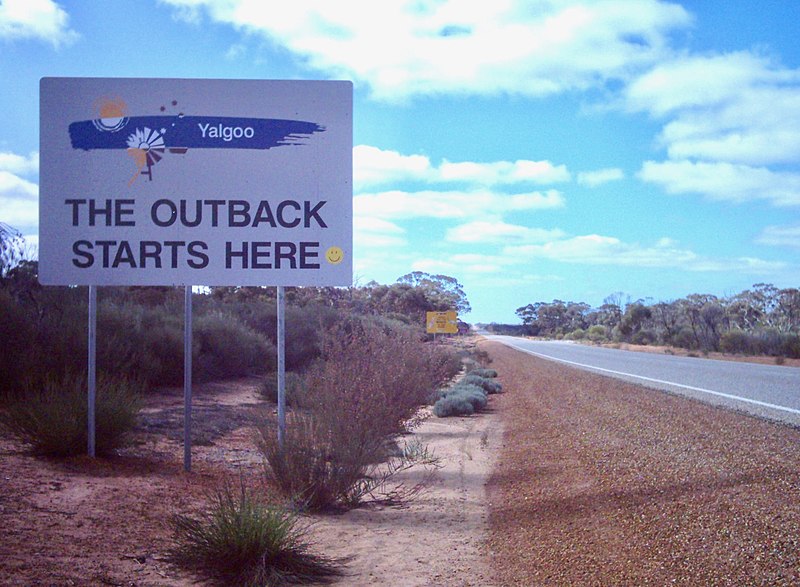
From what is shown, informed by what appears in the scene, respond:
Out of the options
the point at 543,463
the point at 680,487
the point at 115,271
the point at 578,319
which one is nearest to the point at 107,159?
the point at 115,271

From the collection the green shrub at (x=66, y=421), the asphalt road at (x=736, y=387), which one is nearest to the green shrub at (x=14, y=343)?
the green shrub at (x=66, y=421)

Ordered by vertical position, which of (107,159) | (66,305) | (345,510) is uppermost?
Answer: (107,159)

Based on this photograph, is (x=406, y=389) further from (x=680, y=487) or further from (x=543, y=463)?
(x=680, y=487)

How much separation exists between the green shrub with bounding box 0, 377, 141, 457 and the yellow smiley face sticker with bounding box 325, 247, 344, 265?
10.6 feet

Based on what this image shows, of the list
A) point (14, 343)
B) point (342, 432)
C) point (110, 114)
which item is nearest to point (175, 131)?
point (110, 114)

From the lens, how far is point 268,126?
905 centimetres

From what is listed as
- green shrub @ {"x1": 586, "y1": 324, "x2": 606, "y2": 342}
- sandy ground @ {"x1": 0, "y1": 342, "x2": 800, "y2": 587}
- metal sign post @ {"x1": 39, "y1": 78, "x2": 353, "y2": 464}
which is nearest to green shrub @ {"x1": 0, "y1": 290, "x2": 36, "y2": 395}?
sandy ground @ {"x1": 0, "y1": 342, "x2": 800, "y2": 587}

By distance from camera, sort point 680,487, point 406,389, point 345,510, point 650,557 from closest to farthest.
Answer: point 650,557
point 680,487
point 345,510
point 406,389

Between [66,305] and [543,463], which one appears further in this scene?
[66,305]

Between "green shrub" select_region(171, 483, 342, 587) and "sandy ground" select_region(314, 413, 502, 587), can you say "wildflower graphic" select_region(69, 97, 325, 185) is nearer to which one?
"sandy ground" select_region(314, 413, 502, 587)

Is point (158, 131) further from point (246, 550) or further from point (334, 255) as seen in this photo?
point (246, 550)

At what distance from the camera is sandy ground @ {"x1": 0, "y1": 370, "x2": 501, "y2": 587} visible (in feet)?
17.3

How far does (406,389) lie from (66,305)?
785 cm

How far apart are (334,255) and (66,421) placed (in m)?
3.63
